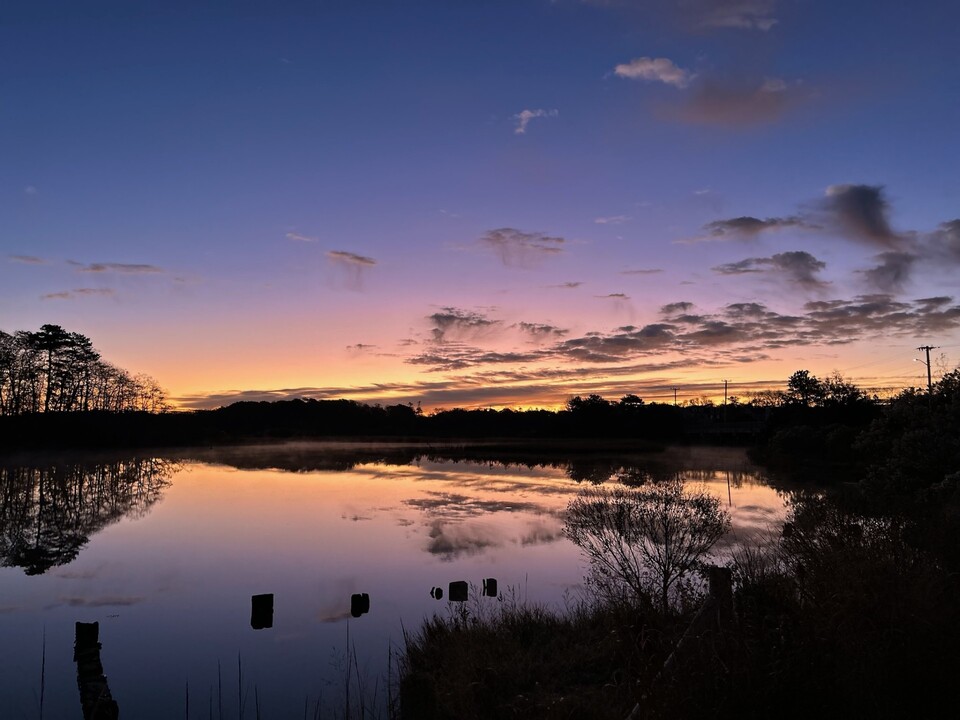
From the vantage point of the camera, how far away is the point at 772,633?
647cm

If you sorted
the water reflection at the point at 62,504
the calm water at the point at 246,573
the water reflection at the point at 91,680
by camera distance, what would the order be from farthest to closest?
the water reflection at the point at 62,504, the calm water at the point at 246,573, the water reflection at the point at 91,680

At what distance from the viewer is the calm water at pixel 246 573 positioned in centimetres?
1166

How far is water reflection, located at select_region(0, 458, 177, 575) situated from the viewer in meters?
22.0

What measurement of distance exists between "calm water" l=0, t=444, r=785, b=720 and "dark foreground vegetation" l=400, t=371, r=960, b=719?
2071 mm

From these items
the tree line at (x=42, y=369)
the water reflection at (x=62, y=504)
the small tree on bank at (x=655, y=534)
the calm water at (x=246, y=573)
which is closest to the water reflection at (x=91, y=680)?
the calm water at (x=246, y=573)

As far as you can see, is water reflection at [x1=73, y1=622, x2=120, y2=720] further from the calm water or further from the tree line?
the tree line

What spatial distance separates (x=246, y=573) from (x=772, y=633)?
17.4 metres

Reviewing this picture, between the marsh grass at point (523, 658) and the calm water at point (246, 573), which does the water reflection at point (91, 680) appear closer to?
the calm water at point (246, 573)

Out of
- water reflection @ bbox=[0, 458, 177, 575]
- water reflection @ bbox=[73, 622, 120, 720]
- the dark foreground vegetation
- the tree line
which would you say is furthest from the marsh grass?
the tree line

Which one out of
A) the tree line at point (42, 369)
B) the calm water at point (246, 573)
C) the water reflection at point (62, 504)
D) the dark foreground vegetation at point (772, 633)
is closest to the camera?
the dark foreground vegetation at point (772, 633)

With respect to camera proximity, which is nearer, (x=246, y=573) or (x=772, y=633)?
(x=772, y=633)

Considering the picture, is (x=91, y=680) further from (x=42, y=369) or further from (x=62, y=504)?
(x=42, y=369)

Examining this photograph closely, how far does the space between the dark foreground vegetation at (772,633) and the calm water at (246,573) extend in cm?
207

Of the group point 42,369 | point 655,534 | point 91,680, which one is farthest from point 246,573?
point 42,369
